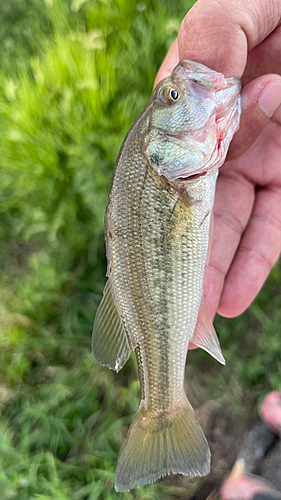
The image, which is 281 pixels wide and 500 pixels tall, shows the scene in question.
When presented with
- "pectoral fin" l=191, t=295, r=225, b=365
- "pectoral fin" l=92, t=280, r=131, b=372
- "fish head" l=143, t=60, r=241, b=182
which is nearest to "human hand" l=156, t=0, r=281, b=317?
"fish head" l=143, t=60, r=241, b=182

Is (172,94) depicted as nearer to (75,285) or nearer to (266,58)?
(266,58)

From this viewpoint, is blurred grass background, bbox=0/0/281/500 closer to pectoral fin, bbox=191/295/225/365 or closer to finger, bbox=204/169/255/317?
finger, bbox=204/169/255/317

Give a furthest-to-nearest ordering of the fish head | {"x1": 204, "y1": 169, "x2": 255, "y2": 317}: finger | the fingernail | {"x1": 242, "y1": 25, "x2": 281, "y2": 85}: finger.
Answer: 1. {"x1": 204, "y1": 169, "x2": 255, "y2": 317}: finger
2. {"x1": 242, "y1": 25, "x2": 281, "y2": 85}: finger
3. the fingernail
4. the fish head

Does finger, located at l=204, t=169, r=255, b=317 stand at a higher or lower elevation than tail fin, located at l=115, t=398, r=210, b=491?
higher

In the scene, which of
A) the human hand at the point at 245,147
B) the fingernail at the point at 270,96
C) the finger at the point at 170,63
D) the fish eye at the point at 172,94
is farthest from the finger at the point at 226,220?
the fish eye at the point at 172,94

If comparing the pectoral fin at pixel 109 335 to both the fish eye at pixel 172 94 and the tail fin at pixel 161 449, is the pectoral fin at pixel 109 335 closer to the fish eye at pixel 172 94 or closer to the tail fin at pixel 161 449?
the tail fin at pixel 161 449

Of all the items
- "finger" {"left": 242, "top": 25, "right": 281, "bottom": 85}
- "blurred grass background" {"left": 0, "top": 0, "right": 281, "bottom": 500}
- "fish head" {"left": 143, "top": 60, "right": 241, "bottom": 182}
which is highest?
"finger" {"left": 242, "top": 25, "right": 281, "bottom": 85}

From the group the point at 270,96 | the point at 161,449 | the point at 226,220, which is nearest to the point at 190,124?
the point at 270,96
